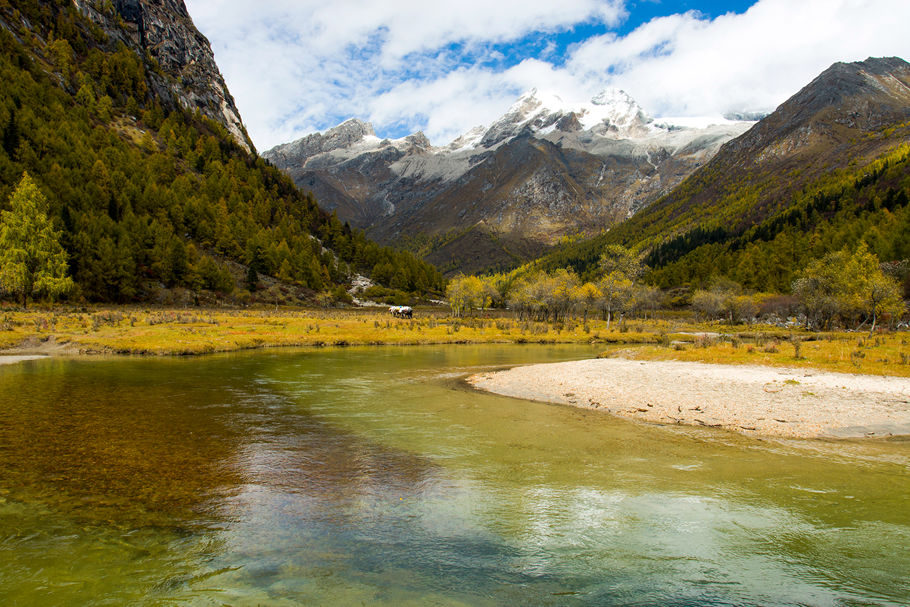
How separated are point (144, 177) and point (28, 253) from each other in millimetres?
59079

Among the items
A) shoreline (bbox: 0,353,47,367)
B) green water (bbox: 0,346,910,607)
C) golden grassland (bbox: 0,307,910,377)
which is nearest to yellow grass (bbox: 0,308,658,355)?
golden grassland (bbox: 0,307,910,377)

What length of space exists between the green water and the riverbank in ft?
6.17

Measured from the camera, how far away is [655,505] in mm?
11844

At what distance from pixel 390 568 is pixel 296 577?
172 cm

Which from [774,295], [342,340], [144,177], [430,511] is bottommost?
[430,511]

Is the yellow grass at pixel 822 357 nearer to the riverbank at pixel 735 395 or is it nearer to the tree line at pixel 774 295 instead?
the riverbank at pixel 735 395

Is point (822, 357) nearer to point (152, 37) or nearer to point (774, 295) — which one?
point (774, 295)

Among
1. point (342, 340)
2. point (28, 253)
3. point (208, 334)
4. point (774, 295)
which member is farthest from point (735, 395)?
point (774, 295)

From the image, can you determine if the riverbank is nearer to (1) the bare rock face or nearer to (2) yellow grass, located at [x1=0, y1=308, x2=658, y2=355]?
(2) yellow grass, located at [x1=0, y1=308, x2=658, y2=355]

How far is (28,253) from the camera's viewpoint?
6844 centimetres

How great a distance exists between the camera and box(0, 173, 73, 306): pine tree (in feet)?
216

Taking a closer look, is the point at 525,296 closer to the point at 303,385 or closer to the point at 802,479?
the point at 303,385

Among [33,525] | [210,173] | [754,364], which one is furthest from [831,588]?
[210,173]

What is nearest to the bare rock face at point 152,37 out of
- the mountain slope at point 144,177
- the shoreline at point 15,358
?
the mountain slope at point 144,177
